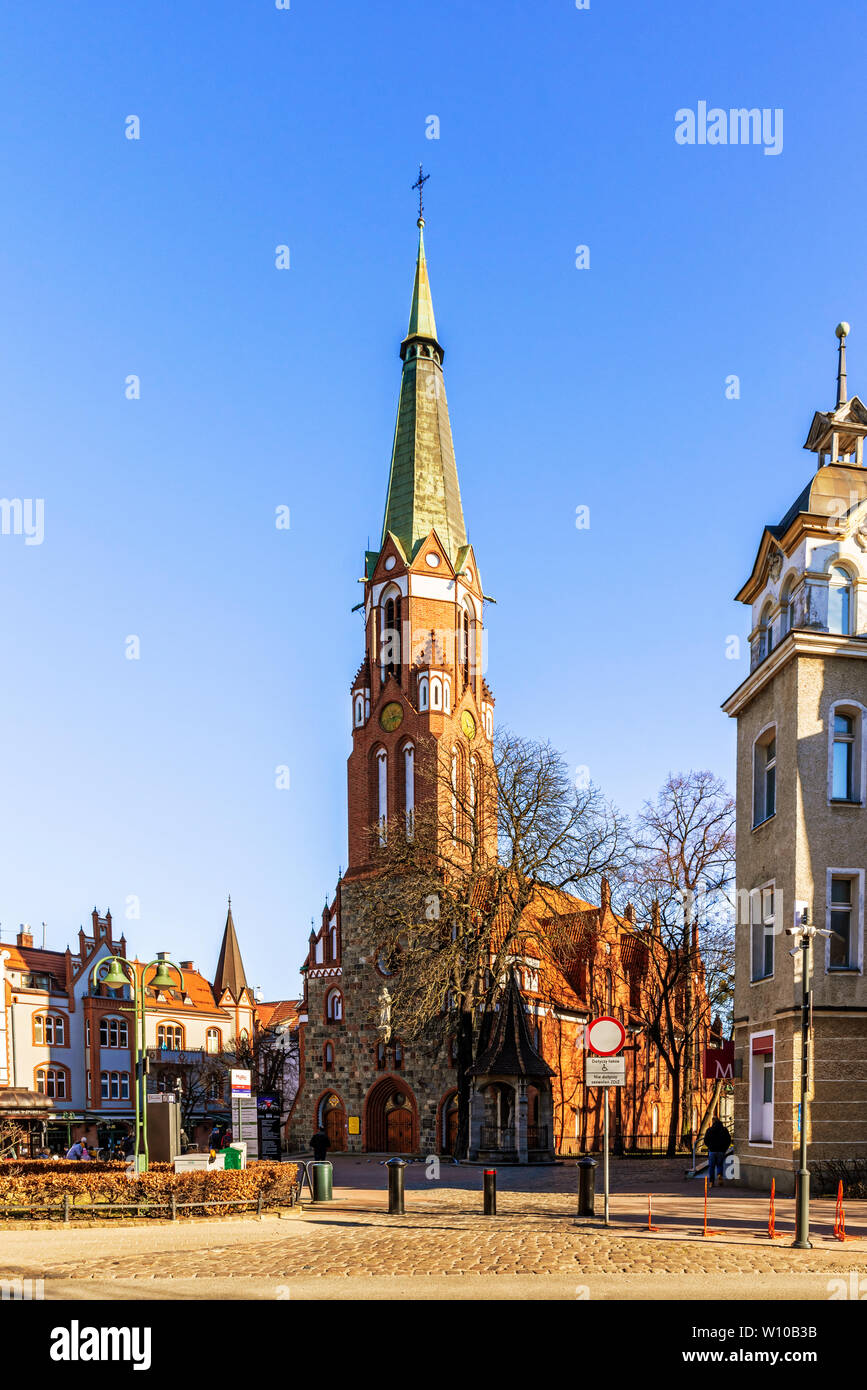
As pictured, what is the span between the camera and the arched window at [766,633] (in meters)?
25.5

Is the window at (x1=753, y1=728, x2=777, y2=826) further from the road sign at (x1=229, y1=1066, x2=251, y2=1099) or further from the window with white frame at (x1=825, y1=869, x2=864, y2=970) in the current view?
the road sign at (x1=229, y1=1066, x2=251, y2=1099)

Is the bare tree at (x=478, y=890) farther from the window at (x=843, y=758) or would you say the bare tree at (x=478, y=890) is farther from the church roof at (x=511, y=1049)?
the window at (x=843, y=758)

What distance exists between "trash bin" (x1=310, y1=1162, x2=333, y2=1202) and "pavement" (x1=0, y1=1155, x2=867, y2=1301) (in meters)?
0.21

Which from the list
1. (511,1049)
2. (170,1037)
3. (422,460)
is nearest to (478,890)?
(511,1049)

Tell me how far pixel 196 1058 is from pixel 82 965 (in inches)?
446

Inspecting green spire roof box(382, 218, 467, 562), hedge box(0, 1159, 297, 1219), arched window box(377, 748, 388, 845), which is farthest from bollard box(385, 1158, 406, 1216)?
green spire roof box(382, 218, 467, 562)

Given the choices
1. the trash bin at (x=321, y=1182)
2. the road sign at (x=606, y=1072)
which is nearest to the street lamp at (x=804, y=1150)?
the road sign at (x=606, y=1072)

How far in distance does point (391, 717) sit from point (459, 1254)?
38.1 meters

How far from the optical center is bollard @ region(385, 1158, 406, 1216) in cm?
1898

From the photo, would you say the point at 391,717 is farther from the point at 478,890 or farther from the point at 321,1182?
the point at 321,1182

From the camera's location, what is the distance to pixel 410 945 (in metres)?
39.6

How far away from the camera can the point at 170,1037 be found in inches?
2628
